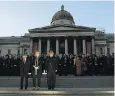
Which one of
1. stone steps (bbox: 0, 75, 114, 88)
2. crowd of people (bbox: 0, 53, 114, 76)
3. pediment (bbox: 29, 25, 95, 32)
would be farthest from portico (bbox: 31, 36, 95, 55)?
stone steps (bbox: 0, 75, 114, 88)

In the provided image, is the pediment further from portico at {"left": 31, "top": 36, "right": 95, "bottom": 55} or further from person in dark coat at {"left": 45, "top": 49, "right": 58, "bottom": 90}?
person in dark coat at {"left": 45, "top": 49, "right": 58, "bottom": 90}

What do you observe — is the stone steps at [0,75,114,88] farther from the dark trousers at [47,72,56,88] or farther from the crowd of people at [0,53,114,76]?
the crowd of people at [0,53,114,76]

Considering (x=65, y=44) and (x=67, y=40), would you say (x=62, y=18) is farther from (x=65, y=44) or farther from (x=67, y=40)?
(x=65, y=44)

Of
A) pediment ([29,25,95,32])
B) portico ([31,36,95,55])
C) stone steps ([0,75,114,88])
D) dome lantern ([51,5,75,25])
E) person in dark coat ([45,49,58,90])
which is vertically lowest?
stone steps ([0,75,114,88])

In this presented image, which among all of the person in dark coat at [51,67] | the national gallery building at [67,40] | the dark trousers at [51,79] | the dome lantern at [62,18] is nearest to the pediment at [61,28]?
the national gallery building at [67,40]

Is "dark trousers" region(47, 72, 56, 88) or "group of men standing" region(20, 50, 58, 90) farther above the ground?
"group of men standing" region(20, 50, 58, 90)

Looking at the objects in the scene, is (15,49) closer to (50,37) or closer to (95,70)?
(50,37)

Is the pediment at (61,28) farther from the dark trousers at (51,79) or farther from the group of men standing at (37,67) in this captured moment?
the dark trousers at (51,79)

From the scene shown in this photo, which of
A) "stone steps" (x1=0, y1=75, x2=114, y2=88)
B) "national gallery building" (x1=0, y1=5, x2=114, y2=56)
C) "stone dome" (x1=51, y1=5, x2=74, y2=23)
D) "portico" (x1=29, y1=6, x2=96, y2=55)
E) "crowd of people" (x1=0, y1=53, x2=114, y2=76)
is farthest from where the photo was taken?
"stone dome" (x1=51, y1=5, x2=74, y2=23)

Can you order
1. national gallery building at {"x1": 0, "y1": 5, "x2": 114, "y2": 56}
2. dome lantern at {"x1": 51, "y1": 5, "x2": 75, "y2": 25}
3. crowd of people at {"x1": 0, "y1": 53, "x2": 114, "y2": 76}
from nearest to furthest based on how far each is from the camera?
crowd of people at {"x1": 0, "y1": 53, "x2": 114, "y2": 76} < national gallery building at {"x1": 0, "y1": 5, "x2": 114, "y2": 56} < dome lantern at {"x1": 51, "y1": 5, "x2": 75, "y2": 25}

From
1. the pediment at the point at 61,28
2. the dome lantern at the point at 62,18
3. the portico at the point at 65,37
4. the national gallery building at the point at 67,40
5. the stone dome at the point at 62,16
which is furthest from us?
the stone dome at the point at 62,16

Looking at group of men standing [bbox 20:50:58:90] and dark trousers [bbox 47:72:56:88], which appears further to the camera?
group of men standing [bbox 20:50:58:90]

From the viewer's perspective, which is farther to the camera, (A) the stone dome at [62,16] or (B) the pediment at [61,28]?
(A) the stone dome at [62,16]

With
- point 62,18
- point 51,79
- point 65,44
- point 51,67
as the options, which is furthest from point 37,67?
point 62,18
